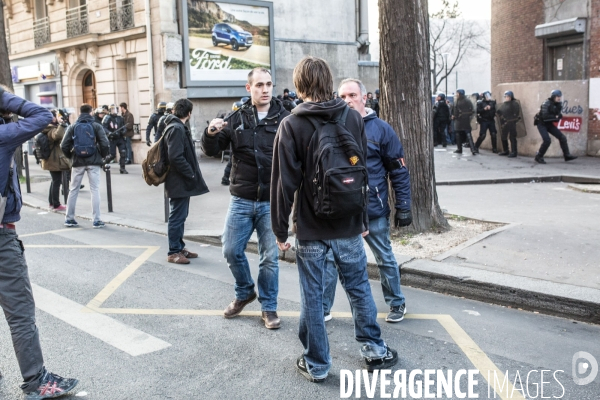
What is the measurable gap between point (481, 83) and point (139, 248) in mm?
44681

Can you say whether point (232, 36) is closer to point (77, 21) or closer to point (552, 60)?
point (77, 21)

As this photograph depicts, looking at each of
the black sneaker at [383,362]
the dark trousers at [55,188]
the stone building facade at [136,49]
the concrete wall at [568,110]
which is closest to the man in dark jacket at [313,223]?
the black sneaker at [383,362]

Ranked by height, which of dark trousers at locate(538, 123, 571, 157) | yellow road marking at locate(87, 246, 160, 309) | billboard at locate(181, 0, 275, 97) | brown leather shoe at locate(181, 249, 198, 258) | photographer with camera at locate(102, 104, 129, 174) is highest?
billboard at locate(181, 0, 275, 97)

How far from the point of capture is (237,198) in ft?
16.2

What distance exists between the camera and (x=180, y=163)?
694 centimetres

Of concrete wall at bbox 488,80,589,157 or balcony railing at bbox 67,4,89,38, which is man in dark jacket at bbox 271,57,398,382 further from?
balcony railing at bbox 67,4,89,38

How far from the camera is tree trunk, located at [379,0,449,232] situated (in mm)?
7242

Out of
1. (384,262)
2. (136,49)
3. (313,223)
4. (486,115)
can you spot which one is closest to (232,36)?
(136,49)

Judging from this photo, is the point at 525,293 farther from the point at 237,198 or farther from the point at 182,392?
the point at 182,392

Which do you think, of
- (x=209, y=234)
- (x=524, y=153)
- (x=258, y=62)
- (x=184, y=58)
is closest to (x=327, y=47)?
(x=258, y=62)

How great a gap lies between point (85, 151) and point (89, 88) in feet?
47.4

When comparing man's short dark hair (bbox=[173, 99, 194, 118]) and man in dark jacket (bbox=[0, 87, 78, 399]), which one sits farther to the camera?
man's short dark hair (bbox=[173, 99, 194, 118])

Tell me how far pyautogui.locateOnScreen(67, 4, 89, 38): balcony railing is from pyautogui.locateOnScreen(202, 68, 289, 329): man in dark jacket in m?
18.7

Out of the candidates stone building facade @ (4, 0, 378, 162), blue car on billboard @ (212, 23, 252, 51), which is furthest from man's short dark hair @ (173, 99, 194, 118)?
blue car on billboard @ (212, 23, 252, 51)
